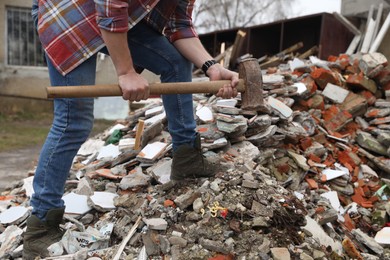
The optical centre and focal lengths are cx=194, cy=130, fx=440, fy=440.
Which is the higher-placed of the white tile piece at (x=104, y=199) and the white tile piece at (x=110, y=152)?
the white tile piece at (x=104, y=199)

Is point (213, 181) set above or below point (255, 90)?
below

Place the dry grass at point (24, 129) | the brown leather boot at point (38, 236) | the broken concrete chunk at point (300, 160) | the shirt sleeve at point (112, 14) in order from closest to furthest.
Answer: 1. the shirt sleeve at point (112, 14)
2. the brown leather boot at point (38, 236)
3. the broken concrete chunk at point (300, 160)
4. the dry grass at point (24, 129)

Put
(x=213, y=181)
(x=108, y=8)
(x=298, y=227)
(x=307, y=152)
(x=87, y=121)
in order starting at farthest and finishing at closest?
(x=307, y=152) → (x=213, y=181) → (x=298, y=227) → (x=87, y=121) → (x=108, y=8)

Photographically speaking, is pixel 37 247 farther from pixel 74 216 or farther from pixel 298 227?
pixel 298 227

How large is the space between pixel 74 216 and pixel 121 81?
1.09 m

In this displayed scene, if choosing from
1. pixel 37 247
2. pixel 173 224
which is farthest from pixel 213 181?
pixel 37 247

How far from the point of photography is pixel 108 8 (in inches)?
80.3

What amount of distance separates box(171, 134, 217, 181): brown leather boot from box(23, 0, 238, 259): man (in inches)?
12.3

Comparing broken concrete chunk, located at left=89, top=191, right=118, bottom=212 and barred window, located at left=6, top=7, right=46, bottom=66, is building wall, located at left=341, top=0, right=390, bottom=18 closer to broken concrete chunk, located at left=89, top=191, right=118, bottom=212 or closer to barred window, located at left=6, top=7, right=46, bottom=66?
broken concrete chunk, located at left=89, top=191, right=118, bottom=212

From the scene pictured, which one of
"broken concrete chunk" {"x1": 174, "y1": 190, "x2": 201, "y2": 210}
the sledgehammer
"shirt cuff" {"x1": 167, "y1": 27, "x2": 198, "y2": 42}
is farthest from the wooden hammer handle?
"broken concrete chunk" {"x1": 174, "y1": 190, "x2": 201, "y2": 210}

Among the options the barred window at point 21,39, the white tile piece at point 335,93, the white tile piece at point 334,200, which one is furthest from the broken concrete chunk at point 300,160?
the barred window at point 21,39

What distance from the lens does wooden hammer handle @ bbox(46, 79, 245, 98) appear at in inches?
84.6

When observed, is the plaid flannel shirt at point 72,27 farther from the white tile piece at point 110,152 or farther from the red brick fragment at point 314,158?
the red brick fragment at point 314,158

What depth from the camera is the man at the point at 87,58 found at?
2178 millimetres
